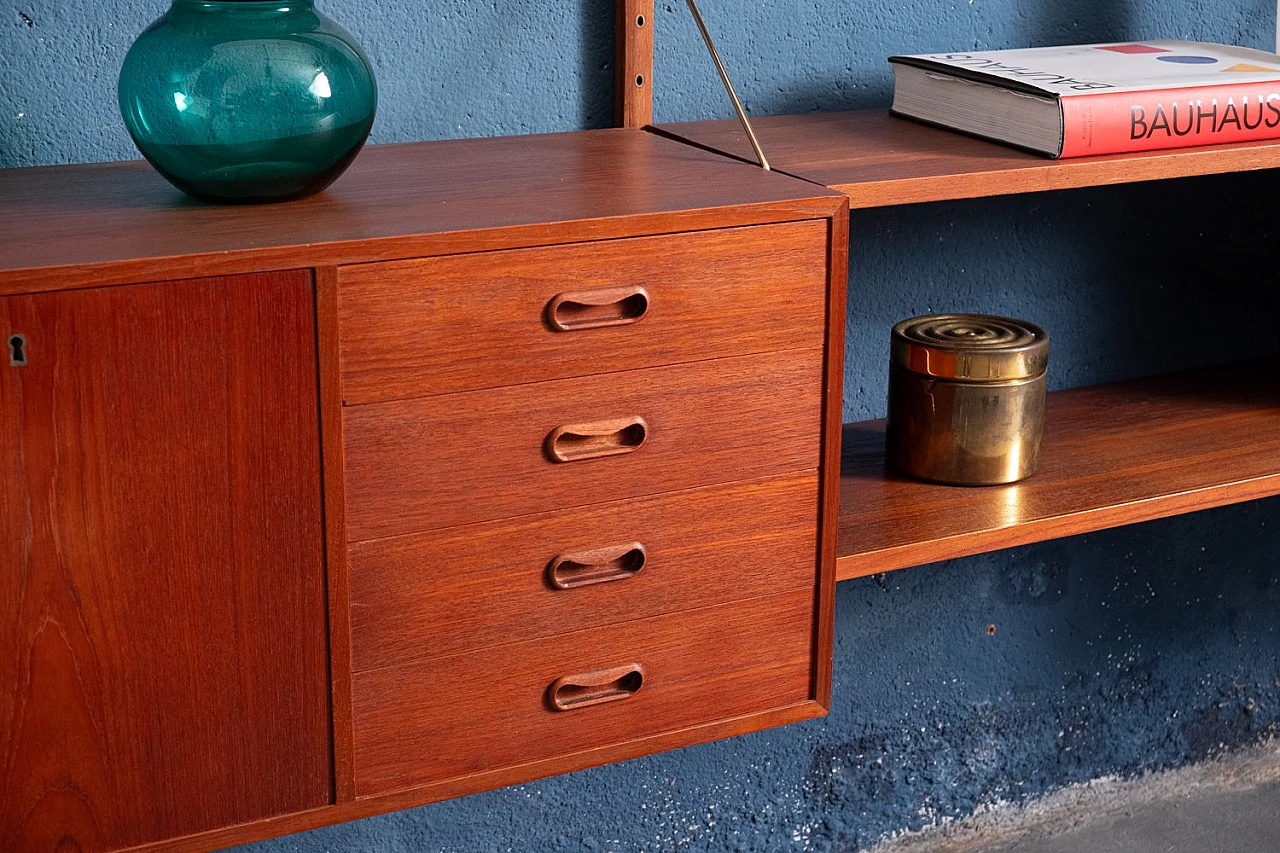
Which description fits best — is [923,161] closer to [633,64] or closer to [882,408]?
[633,64]

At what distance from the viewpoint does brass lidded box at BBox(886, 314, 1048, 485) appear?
152cm

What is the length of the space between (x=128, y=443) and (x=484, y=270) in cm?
29

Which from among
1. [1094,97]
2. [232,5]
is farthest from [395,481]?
[1094,97]

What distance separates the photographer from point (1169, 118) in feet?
4.71

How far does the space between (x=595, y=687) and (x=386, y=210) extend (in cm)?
46

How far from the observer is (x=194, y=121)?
45.3 inches

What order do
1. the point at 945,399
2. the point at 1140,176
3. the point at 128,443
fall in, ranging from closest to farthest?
the point at 128,443 < the point at 1140,176 < the point at 945,399

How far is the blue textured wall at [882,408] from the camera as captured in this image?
1541mm

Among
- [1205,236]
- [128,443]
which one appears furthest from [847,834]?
[128,443]

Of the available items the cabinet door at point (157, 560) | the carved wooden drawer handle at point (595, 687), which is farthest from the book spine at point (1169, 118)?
the cabinet door at point (157, 560)

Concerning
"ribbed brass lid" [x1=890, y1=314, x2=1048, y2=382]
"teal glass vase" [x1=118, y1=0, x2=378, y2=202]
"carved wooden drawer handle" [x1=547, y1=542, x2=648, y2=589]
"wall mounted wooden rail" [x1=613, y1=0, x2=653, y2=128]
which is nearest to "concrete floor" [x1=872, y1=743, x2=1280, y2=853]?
"ribbed brass lid" [x1=890, y1=314, x2=1048, y2=382]

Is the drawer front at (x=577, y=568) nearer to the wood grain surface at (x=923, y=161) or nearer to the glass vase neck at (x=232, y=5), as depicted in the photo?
the wood grain surface at (x=923, y=161)

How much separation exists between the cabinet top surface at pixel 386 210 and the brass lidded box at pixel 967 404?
33 centimetres

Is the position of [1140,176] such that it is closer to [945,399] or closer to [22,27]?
[945,399]
